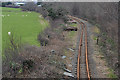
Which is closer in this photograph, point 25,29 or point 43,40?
point 43,40

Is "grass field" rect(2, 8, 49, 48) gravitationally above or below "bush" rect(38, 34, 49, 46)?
above

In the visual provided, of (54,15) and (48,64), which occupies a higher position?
(54,15)

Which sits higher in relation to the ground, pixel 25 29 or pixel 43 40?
pixel 25 29

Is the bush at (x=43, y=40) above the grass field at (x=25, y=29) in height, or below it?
below

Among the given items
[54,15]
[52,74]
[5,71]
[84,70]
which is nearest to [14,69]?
[5,71]

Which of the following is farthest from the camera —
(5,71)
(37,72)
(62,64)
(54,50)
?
(54,50)

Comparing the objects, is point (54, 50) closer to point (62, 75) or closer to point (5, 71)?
point (62, 75)

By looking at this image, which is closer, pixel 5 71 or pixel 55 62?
pixel 5 71

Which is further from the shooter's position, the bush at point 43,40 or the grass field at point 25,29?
the grass field at point 25,29

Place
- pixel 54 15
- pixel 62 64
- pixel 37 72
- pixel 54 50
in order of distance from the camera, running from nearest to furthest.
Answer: pixel 37 72 < pixel 62 64 < pixel 54 50 < pixel 54 15

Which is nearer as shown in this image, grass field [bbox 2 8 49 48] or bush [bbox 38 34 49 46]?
bush [bbox 38 34 49 46]

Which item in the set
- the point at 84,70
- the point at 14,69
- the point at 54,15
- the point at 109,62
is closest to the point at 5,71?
the point at 14,69
